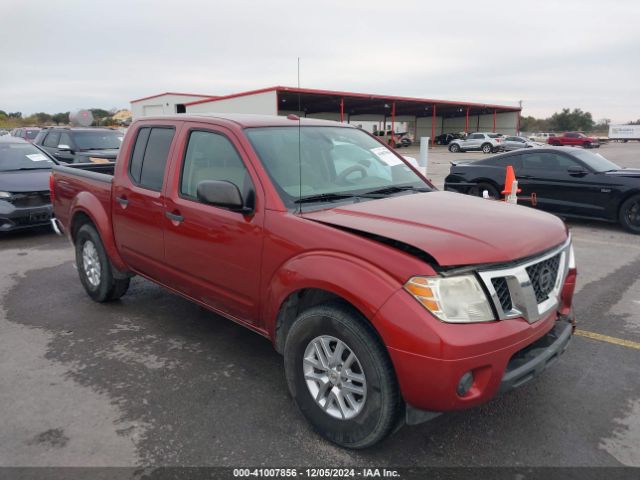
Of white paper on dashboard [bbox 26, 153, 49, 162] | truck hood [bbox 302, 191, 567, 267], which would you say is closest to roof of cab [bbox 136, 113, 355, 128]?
truck hood [bbox 302, 191, 567, 267]

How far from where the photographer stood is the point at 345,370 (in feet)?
8.61

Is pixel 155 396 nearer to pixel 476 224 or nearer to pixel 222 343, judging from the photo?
pixel 222 343

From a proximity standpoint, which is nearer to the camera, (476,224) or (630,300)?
(476,224)

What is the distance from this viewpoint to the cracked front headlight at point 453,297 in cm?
232

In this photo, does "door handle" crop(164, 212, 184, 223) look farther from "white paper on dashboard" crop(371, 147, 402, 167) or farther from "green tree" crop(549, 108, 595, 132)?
"green tree" crop(549, 108, 595, 132)

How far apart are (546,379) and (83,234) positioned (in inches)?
172

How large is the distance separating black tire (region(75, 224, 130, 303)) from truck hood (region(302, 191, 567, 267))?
2.73 metres

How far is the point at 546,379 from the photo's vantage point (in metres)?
3.48

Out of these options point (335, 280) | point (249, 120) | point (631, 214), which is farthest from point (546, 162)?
point (335, 280)

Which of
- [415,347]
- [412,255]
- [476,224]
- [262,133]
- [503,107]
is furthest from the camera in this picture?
[503,107]

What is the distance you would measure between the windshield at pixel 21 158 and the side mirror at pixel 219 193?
716 cm

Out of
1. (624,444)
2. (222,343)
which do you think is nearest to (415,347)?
(624,444)

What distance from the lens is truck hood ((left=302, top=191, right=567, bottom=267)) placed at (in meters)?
2.44

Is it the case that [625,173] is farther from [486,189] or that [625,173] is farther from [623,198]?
[486,189]
